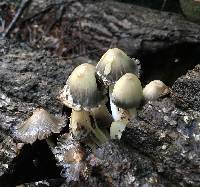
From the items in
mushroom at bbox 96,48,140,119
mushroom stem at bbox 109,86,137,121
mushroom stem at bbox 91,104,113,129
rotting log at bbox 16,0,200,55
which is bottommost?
rotting log at bbox 16,0,200,55

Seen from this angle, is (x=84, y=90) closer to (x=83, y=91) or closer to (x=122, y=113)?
(x=83, y=91)

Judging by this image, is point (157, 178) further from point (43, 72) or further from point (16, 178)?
point (43, 72)

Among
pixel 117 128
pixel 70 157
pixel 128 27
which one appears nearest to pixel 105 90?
pixel 117 128

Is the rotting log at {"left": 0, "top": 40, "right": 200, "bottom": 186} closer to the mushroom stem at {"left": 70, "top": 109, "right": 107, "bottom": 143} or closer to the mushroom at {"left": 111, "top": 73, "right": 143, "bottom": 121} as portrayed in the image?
the mushroom at {"left": 111, "top": 73, "right": 143, "bottom": 121}

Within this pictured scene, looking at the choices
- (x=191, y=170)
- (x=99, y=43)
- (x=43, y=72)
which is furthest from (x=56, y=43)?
(x=191, y=170)

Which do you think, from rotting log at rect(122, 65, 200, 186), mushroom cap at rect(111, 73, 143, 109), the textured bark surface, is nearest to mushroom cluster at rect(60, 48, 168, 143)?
mushroom cap at rect(111, 73, 143, 109)

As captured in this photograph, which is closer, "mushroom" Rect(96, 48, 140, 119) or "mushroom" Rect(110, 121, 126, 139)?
"mushroom" Rect(96, 48, 140, 119)

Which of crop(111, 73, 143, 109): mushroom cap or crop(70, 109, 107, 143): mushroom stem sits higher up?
crop(111, 73, 143, 109): mushroom cap

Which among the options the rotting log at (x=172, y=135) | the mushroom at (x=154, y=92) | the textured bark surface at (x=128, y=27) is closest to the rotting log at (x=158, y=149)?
the rotting log at (x=172, y=135)
